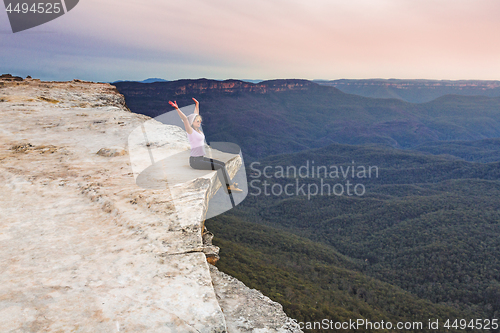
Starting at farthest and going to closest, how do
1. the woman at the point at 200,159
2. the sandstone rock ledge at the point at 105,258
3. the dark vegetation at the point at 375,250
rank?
the dark vegetation at the point at 375,250 < the woman at the point at 200,159 < the sandstone rock ledge at the point at 105,258

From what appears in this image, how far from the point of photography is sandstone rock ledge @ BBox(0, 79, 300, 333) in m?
3.56

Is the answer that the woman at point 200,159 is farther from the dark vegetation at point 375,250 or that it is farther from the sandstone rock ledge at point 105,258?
the dark vegetation at point 375,250

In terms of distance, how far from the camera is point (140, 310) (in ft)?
12.0

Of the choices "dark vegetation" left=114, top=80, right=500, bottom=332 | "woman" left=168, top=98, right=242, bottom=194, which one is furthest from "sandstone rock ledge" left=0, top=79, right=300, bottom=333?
"dark vegetation" left=114, top=80, right=500, bottom=332

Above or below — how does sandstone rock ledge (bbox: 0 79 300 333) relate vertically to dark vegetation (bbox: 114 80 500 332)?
above

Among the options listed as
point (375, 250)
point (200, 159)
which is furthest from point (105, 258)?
point (375, 250)

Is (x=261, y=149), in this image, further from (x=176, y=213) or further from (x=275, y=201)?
(x=176, y=213)

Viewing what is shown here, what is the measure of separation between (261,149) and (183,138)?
178 m

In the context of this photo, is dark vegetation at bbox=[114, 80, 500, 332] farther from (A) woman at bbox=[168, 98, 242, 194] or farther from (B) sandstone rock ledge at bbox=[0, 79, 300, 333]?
(B) sandstone rock ledge at bbox=[0, 79, 300, 333]

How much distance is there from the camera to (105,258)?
4.52m

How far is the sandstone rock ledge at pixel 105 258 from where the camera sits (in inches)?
140

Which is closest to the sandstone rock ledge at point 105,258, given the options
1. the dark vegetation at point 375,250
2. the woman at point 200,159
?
the woman at point 200,159

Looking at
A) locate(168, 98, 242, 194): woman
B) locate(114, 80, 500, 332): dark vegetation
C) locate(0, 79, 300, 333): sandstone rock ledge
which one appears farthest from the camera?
locate(114, 80, 500, 332): dark vegetation

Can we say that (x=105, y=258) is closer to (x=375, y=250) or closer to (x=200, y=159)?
(x=200, y=159)
